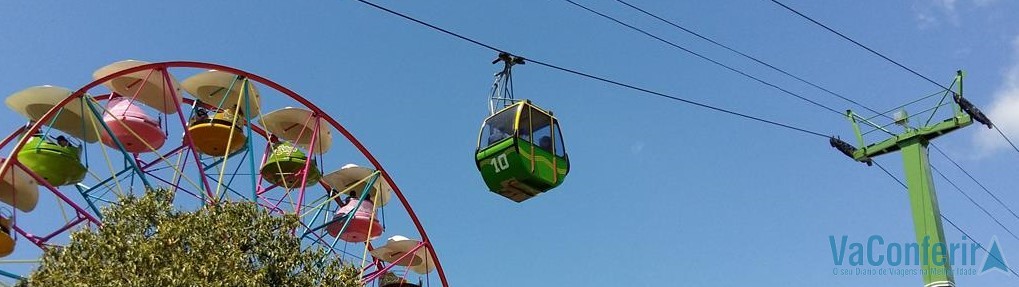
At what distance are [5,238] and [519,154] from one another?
35.6ft

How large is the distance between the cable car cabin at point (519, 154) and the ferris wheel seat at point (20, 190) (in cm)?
903

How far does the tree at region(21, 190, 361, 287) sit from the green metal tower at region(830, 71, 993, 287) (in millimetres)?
11246

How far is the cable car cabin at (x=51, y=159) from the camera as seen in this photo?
21.5 metres

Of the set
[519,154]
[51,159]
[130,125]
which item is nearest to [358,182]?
[130,125]

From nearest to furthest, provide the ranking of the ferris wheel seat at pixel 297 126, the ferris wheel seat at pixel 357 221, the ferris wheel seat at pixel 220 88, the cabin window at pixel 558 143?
the cabin window at pixel 558 143 → the ferris wheel seat at pixel 220 88 → the ferris wheel seat at pixel 297 126 → the ferris wheel seat at pixel 357 221

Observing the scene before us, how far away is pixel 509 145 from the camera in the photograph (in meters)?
18.7

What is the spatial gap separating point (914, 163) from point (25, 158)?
18950mm

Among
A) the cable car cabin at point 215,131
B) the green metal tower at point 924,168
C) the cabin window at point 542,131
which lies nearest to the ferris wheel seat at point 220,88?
the cable car cabin at point 215,131

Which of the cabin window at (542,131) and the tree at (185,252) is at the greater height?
the cabin window at (542,131)

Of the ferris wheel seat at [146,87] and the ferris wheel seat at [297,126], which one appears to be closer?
the ferris wheel seat at [146,87]

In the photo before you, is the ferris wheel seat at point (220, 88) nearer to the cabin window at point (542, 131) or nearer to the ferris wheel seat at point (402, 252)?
the ferris wheel seat at point (402, 252)

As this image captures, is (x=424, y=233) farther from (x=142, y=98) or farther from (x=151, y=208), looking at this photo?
(x=151, y=208)

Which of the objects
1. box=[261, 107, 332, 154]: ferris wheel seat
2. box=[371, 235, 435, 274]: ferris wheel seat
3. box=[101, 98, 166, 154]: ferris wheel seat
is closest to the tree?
box=[101, 98, 166, 154]: ferris wheel seat

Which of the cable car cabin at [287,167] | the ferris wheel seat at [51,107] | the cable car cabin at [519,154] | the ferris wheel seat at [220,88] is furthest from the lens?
the cable car cabin at [287,167]
